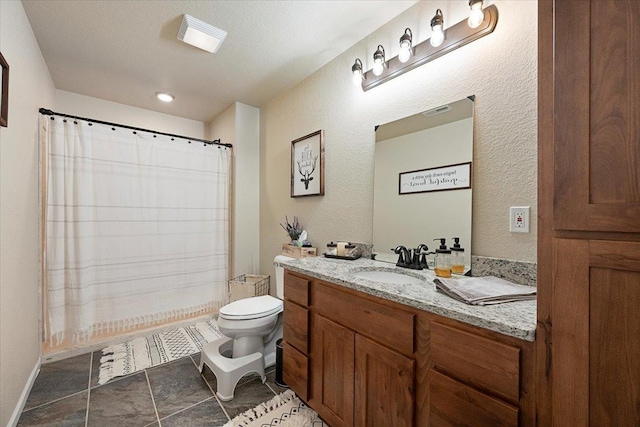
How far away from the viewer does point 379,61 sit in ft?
5.54

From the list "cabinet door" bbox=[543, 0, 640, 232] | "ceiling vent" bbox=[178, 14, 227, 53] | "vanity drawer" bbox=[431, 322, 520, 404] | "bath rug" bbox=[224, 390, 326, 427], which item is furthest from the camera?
"ceiling vent" bbox=[178, 14, 227, 53]

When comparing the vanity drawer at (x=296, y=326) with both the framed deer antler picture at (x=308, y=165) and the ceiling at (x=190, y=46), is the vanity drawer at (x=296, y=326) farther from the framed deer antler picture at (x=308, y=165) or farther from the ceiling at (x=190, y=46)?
the ceiling at (x=190, y=46)

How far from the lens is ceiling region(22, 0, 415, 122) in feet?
5.46

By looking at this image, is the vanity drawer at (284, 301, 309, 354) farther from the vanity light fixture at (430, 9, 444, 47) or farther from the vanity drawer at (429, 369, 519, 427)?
the vanity light fixture at (430, 9, 444, 47)

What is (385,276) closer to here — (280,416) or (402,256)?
(402,256)

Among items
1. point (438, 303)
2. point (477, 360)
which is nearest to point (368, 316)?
point (438, 303)

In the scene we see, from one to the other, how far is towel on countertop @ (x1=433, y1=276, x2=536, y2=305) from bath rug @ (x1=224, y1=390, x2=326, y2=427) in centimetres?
110

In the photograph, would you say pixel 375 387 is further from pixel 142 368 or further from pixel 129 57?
pixel 129 57

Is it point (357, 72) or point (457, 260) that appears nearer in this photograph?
point (457, 260)

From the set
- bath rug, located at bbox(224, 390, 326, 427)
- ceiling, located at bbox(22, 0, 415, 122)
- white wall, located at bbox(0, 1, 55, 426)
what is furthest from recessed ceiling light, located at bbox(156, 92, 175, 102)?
bath rug, located at bbox(224, 390, 326, 427)

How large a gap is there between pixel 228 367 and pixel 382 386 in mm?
1095

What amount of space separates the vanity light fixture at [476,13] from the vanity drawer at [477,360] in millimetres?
1369

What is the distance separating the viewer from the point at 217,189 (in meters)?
3.05

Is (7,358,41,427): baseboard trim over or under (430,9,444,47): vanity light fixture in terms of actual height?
under
